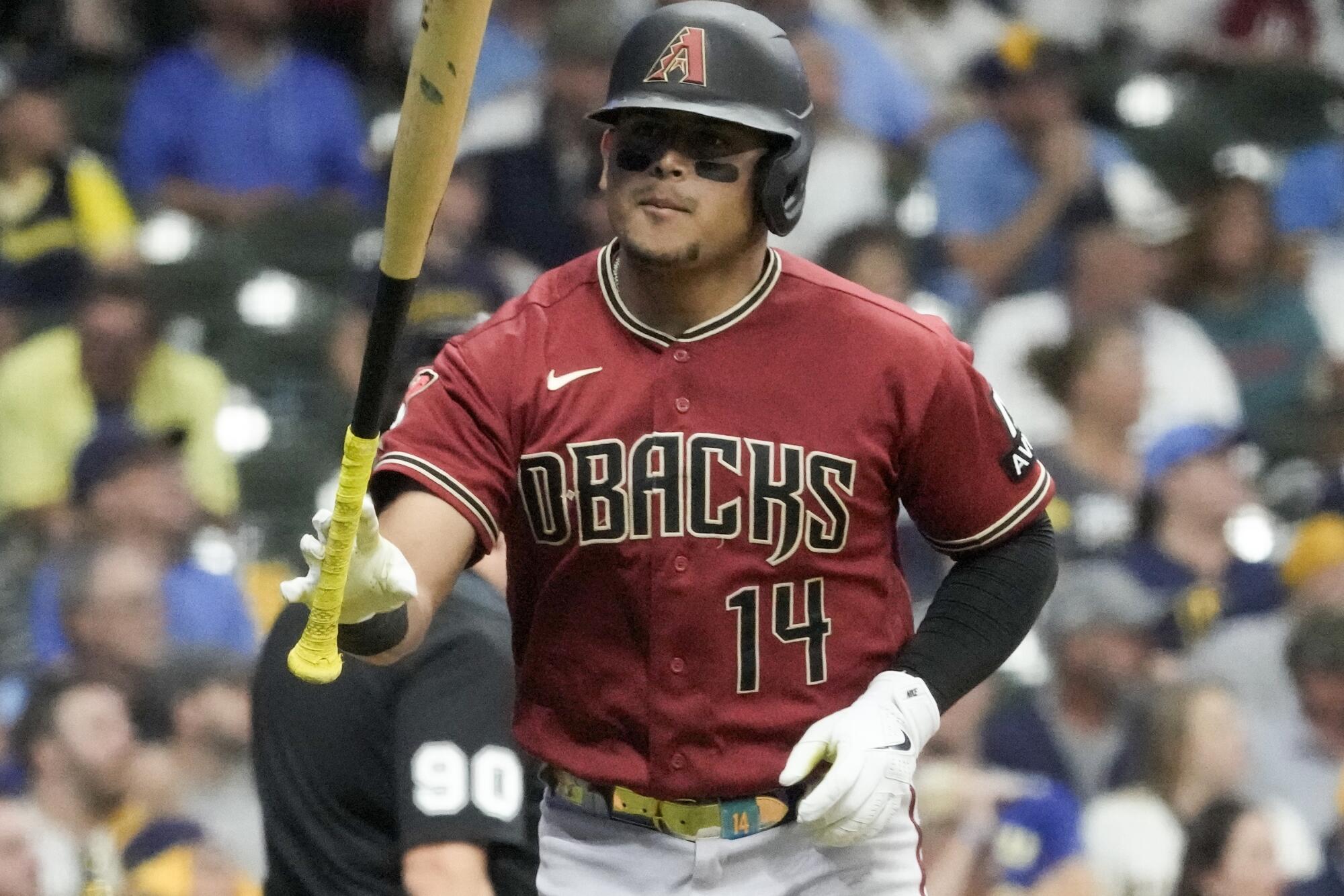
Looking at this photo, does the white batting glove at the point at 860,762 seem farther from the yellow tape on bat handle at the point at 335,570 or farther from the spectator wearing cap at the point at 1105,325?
the spectator wearing cap at the point at 1105,325

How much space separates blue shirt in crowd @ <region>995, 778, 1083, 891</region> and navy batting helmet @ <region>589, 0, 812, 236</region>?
2.73 m

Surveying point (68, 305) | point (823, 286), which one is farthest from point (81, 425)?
point (823, 286)

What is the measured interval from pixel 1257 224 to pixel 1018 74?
0.97 meters

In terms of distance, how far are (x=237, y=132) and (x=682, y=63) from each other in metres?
4.76

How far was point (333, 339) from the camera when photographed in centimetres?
677

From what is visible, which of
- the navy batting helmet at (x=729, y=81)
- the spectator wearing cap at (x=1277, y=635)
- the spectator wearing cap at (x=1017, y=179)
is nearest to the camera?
the navy batting helmet at (x=729, y=81)

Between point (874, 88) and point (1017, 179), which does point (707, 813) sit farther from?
point (874, 88)

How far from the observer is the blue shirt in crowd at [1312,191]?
26.4 ft

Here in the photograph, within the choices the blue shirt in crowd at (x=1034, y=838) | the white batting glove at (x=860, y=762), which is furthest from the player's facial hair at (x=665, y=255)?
the blue shirt in crowd at (x=1034, y=838)

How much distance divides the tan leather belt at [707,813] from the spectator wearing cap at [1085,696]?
106 inches

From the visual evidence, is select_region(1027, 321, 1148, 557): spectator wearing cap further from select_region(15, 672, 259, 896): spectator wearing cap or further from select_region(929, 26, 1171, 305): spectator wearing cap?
select_region(15, 672, 259, 896): spectator wearing cap

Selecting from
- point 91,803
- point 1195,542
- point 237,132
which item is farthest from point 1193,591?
point 237,132

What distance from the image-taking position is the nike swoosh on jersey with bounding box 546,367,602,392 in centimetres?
306

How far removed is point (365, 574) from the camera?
2.69 meters
